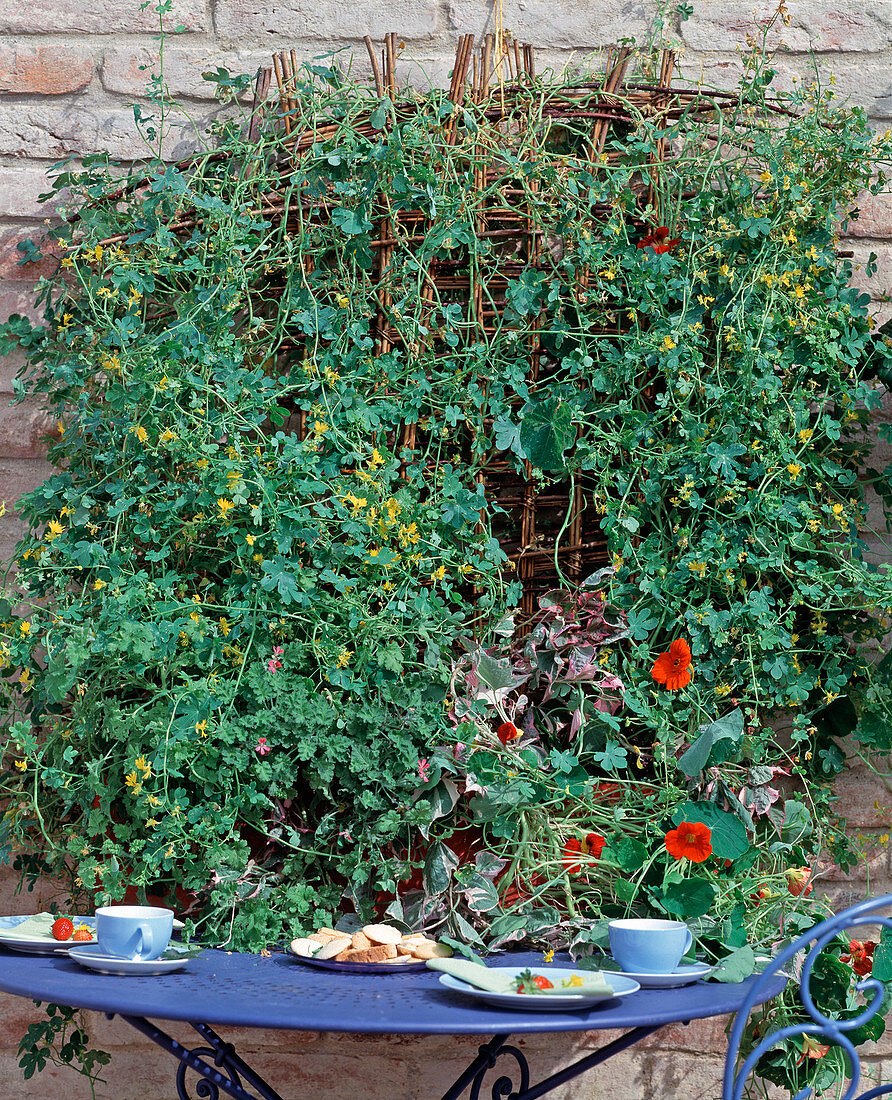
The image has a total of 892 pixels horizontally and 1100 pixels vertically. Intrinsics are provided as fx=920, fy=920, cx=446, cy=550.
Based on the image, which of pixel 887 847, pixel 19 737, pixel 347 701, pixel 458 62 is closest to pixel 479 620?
pixel 347 701

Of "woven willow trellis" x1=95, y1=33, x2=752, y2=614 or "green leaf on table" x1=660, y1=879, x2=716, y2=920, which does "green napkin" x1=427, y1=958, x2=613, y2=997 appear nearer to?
"green leaf on table" x1=660, y1=879, x2=716, y2=920

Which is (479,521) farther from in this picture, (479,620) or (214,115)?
(214,115)

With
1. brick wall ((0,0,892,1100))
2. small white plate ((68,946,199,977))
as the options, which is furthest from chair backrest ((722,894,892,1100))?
brick wall ((0,0,892,1100))

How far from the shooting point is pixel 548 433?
1.57 metres

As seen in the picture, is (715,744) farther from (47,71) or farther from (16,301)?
(47,71)

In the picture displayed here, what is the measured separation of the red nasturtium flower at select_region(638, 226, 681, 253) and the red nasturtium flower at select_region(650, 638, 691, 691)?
0.70 m

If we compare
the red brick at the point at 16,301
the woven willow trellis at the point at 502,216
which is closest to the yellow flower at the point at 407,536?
the woven willow trellis at the point at 502,216

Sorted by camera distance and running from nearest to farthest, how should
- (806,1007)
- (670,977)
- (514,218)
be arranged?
1. (806,1007)
2. (670,977)
3. (514,218)

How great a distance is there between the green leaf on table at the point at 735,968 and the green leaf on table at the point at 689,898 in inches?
2.6

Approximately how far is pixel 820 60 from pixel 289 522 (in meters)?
1.40

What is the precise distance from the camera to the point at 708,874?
4.43 ft

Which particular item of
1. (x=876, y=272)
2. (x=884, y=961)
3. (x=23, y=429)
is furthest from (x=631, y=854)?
(x=23, y=429)

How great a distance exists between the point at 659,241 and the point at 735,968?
1.17 meters

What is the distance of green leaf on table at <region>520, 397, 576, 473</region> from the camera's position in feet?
5.13
